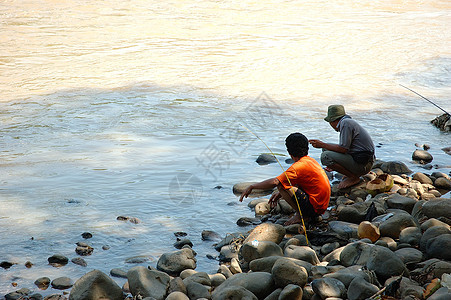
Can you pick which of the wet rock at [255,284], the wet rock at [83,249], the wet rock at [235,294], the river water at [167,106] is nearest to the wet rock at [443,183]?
the river water at [167,106]

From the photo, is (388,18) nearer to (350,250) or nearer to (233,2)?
(233,2)

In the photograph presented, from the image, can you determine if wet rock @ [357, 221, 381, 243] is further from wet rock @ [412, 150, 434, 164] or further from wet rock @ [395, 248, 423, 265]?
wet rock @ [412, 150, 434, 164]

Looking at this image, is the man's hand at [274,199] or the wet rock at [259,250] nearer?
the wet rock at [259,250]

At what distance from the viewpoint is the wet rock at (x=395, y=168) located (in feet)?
21.0

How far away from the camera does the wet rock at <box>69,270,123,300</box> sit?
3.66m

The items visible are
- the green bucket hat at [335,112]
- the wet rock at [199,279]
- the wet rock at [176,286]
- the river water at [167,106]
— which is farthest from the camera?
the green bucket hat at [335,112]

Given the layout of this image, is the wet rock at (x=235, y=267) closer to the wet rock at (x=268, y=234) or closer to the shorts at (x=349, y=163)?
the wet rock at (x=268, y=234)

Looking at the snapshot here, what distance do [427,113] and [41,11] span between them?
48.2 ft

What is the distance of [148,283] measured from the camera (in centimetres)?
381

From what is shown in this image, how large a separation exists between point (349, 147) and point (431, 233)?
185 cm

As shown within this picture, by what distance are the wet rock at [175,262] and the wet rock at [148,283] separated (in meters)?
0.36

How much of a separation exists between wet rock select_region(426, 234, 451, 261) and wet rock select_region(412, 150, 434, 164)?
10.9 ft

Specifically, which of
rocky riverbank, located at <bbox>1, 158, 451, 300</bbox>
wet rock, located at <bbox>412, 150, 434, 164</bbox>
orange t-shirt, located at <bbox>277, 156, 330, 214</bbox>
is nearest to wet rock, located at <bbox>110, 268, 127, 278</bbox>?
rocky riverbank, located at <bbox>1, 158, 451, 300</bbox>

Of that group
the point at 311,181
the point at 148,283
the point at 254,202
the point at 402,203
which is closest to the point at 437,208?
the point at 402,203
